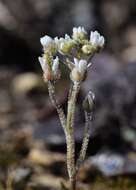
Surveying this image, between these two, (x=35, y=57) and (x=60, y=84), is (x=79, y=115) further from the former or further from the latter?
A: (x=35, y=57)

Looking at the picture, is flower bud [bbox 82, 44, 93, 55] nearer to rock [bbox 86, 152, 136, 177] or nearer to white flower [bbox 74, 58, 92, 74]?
white flower [bbox 74, 58, 92, 74]

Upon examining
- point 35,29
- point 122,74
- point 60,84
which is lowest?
point 122,74

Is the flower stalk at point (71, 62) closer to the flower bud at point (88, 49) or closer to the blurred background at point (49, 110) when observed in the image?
the flower bud at point (88, 49)

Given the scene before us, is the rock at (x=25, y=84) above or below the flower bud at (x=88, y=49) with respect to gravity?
above

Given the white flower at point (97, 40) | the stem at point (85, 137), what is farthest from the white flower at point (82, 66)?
the stem at point (85, 137)

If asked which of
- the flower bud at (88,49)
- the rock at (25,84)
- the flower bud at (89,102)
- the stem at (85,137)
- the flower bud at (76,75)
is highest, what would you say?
the rock at (25,84)

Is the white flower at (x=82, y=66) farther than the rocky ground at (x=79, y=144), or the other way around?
the rocky ground at (x=79, y=144)

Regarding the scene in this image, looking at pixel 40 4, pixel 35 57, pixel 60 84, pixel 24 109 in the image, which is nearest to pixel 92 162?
pixel 24 109
